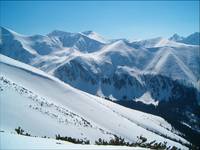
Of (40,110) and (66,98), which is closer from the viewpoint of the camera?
(40,110)

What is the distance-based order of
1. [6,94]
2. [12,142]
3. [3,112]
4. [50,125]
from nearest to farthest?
1. [12,142]
2. [3,112]
3. [50,125]
4. [6,94]

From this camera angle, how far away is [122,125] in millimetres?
68375

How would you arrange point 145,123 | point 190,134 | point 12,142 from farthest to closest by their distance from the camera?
point 190,134, point 145,123, point 12,142

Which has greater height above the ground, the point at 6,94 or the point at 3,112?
the point at 6,94

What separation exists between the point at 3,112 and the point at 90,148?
911 inches

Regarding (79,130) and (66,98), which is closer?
(79,130)

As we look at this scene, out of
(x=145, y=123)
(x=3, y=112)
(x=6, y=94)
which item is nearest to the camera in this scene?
(x=3, y=112)

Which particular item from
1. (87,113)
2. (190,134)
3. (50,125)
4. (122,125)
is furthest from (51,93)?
(190,134)

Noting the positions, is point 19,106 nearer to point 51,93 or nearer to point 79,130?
point 79,130

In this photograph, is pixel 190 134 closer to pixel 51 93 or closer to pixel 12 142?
pixel 51 93

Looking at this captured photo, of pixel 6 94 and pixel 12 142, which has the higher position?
pixel 6 94

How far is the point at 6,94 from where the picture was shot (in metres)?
44.4

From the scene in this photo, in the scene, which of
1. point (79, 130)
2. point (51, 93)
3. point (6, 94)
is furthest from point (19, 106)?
point (51, 93)

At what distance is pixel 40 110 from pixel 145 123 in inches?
2442
